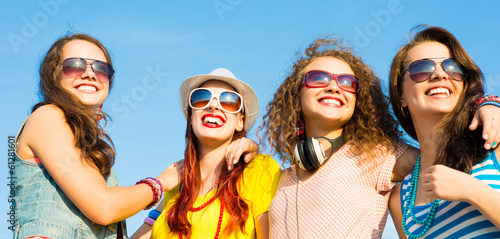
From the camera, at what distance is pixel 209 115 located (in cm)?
537

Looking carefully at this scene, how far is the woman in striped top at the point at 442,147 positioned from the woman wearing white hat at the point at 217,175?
133 centimetres

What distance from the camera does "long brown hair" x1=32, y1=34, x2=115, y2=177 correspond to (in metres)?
4.53

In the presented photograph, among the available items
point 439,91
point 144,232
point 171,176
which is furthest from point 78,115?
point 439,91

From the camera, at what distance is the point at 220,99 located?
17.7ft

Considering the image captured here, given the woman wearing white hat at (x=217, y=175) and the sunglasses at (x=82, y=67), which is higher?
the sunglasses at (x=82, y=67)

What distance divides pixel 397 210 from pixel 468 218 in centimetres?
77

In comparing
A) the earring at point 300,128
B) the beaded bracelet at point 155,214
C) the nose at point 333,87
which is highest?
the nose at point 333,87

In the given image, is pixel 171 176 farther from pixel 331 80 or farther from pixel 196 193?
pixel 331 80

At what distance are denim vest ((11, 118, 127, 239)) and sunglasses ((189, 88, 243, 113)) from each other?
1.67 m

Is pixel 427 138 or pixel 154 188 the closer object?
pixel 427 138

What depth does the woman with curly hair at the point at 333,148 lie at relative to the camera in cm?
446

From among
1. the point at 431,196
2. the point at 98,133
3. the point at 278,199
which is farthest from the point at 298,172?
the point at 98,133

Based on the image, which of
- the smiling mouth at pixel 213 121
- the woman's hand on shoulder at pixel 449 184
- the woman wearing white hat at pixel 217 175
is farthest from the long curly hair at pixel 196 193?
the woman's hand on shoulder at pixel 449 184

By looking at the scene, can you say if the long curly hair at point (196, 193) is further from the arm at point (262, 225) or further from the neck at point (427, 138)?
the neck at point (427, 138)
